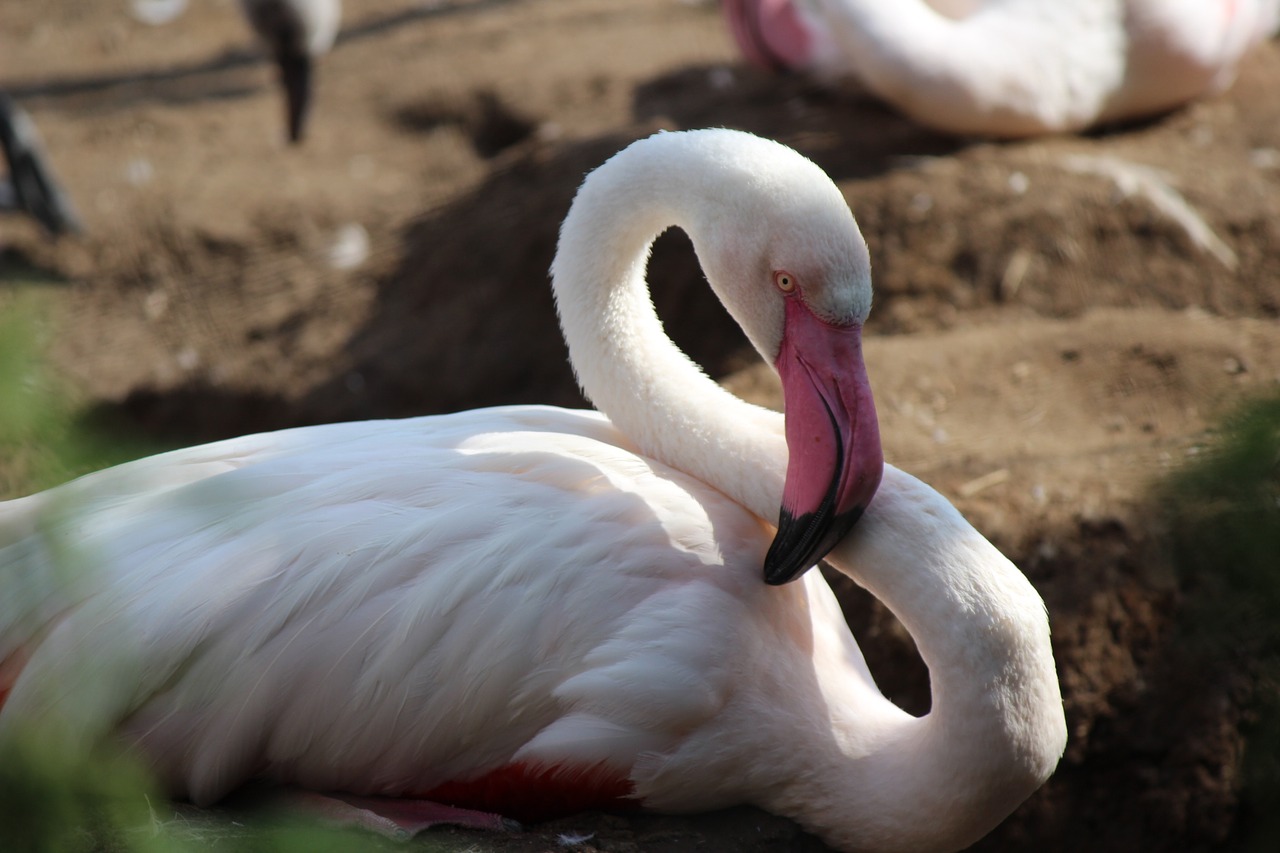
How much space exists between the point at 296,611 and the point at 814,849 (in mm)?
1033

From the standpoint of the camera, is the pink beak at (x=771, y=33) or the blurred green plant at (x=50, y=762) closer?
the blurred green plant at (x=50, y=762)

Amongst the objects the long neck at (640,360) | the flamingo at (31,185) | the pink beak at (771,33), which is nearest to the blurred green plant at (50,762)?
the long neck at (640,360)

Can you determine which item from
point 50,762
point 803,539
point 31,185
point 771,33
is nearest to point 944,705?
point 803,539

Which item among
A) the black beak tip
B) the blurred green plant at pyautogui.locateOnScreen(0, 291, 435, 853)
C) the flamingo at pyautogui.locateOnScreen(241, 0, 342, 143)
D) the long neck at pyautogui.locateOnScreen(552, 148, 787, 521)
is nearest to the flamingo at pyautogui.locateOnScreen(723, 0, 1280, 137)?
the long neck at pyautogui.locateOnScreen(552, 148, 787, 521)

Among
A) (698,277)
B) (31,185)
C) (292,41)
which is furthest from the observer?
(292,41)

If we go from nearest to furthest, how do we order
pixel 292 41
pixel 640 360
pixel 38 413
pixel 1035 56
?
pixel 38 413 → pixel 640 360 → pixel 1035 56 → pixel 292 41

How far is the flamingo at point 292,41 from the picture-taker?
593 centimetres

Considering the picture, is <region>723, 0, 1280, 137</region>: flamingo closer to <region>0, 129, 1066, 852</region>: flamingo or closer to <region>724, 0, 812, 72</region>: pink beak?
<region>724, 0, 812, 72</region>: pink beak

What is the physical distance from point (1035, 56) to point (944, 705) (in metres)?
2.95

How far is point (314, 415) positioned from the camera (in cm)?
456

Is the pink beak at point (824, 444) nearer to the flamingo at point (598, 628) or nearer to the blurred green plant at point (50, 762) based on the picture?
the flamingo at point (598, 628)

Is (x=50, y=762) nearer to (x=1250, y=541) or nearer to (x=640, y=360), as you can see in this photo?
(x=1250, y=541)

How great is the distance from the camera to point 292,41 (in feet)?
19.4

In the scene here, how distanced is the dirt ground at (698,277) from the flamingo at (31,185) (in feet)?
0.35
